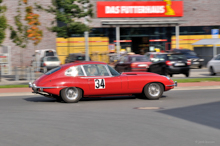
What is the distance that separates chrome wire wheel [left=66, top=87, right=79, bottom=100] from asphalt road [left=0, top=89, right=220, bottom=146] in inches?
13.7

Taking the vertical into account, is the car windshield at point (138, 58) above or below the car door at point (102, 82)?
above

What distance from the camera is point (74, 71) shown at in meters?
12.1

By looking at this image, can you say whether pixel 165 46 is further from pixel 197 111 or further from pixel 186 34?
pixel 197 111

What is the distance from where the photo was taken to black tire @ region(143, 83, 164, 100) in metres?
12.3

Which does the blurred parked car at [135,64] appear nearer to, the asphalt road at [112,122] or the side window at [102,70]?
the asphalt road at [112,122]

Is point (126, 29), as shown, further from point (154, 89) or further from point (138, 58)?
point (154, 89)

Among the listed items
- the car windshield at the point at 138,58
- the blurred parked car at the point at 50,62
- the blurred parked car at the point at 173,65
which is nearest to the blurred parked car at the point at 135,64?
the car windshield at the point at 138,58

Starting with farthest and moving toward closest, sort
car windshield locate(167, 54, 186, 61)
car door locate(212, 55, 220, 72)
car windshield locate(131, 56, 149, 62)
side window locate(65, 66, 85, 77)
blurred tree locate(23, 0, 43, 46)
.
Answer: car door locate(212, 55, 220, 72) → car windshield locate(131, 56, 149, 62) → car windshield locate(167, 54, 186, 61) → blurred tree locate(23, 0, 43, 46) → side window locate(65, 66, 85, 77)

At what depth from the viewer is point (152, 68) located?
2173 centimetres

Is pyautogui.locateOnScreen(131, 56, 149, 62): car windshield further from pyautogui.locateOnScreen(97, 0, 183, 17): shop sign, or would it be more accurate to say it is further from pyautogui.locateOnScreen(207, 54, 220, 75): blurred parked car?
pyautogui.locateOnScreen(97, 0, 183, 17): shop sign

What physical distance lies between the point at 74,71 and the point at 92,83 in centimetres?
72

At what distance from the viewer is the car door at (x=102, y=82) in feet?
39.0

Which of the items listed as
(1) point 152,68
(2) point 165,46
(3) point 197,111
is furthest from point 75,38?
(3) point 197,111

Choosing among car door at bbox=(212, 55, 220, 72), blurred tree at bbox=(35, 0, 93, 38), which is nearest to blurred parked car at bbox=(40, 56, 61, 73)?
blurred tree at bbox=(35, 0, 93, 38)
